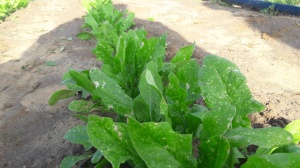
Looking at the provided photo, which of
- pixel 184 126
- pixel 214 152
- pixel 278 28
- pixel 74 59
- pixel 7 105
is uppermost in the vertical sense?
pixel 214 152

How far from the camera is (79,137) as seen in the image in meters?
1.60

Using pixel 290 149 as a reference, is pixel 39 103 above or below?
below

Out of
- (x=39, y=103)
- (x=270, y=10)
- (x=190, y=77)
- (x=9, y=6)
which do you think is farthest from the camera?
(x=9, y=6)

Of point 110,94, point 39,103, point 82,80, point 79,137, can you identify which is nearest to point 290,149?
point 110,94

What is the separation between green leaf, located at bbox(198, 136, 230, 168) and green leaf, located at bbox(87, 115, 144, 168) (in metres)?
0.30

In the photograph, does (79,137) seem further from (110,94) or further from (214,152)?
(214,152)

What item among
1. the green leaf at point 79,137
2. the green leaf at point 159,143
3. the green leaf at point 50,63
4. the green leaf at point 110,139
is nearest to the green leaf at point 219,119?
Result: the green leaf at point 159,143

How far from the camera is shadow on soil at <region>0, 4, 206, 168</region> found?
79.4 inches

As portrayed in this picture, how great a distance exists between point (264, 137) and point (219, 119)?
0.18 metres

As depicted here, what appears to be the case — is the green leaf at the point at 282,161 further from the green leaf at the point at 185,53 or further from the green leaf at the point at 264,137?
the green leaf at the point at 185,53

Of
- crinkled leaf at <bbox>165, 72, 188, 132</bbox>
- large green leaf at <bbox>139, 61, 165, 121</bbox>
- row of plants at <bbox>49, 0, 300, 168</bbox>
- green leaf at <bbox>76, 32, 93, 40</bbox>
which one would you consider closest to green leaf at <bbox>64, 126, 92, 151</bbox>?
row of plants at <bbox>49, 0, 300, 168</bbox>

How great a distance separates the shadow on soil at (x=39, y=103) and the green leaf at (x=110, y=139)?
0.72 metres

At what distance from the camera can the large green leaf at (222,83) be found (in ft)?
4.45

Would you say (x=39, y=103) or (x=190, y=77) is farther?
(x=39, y=103)
